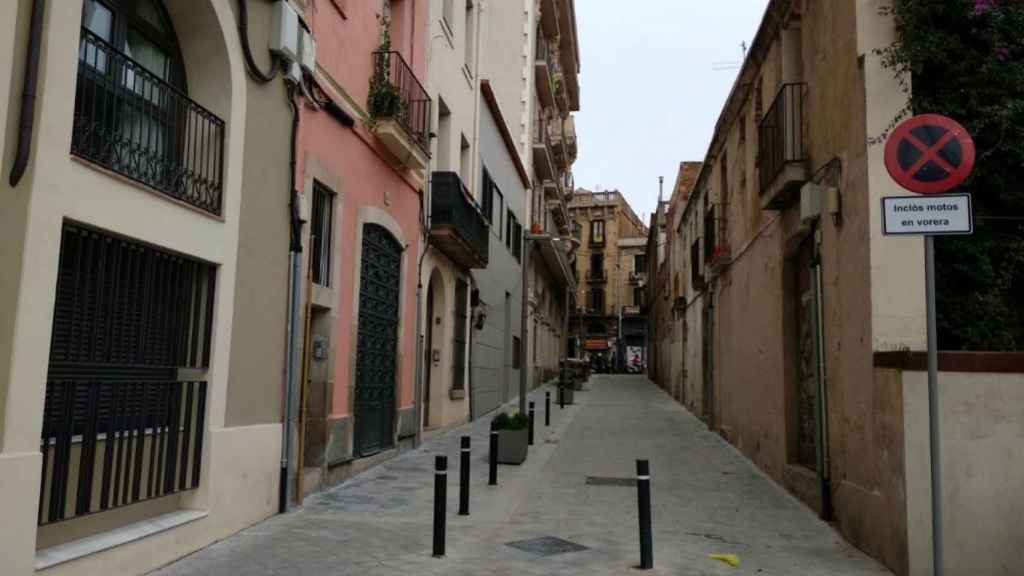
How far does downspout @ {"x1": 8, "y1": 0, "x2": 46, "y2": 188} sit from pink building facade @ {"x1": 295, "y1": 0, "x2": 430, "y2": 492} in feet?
13.1

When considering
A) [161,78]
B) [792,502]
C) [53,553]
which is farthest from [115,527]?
[792,502]

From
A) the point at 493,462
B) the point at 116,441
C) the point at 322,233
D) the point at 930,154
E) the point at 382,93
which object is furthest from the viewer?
the point at 382,93

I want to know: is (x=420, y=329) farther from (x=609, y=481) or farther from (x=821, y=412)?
(x=821, y=412)

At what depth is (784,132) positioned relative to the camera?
993 centimetres

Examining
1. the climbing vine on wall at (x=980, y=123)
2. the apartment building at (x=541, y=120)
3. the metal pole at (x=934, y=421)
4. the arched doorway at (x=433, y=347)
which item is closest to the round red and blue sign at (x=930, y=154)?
the metal pole at (x=934, y=421)

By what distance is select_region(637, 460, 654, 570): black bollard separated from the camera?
22.1 feet

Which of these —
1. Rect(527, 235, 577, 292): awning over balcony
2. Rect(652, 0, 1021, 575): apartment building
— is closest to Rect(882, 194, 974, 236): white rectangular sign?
Rect(652, 0, 1021, 575): apartment building

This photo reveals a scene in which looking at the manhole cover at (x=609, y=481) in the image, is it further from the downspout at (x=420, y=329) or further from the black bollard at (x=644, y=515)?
the black bollard at (x=644, y=515)

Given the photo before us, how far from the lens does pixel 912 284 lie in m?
7.05

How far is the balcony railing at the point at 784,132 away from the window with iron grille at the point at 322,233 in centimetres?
547

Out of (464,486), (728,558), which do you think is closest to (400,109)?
(464,486)

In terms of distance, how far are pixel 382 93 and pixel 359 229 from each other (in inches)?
78.2

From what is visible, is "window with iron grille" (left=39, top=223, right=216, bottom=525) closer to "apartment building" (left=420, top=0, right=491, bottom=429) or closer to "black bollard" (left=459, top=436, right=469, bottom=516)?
"black bollard" (left=459, top=436, right=469, bottom=516)

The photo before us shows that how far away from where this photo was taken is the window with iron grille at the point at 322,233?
405 inches
